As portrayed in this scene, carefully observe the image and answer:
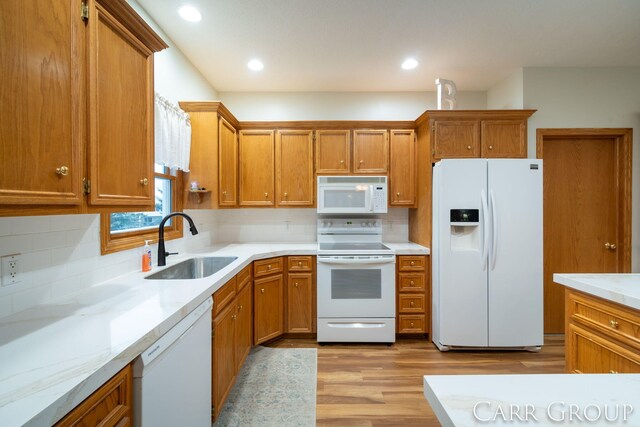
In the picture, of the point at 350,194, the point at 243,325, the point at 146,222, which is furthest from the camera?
the point at 350,194

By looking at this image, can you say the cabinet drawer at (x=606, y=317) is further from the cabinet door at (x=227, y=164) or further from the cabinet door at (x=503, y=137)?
the cabinet door at (x=227, y=164)

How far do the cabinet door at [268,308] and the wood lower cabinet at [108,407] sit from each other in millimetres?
1685

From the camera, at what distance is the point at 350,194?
3033 millimetres

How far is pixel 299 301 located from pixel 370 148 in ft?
6.08

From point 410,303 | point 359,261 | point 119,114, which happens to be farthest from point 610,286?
point 119,114

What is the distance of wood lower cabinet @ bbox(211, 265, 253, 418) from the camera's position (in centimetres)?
162

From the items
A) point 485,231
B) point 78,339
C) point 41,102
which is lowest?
point 78,339

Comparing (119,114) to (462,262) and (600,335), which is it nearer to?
(600,335)

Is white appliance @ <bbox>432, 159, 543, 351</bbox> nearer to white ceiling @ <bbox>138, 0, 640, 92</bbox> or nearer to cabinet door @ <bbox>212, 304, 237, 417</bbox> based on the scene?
white ceiling @ <bbox>138, 0, 640, 92</bbox>

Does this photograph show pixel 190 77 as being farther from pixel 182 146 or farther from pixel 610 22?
pixel 610 22

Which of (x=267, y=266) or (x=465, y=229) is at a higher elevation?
(x=465, y=229)

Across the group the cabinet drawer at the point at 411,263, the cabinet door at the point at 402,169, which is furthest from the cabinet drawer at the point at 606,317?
the cabinet door at the point at 402,169

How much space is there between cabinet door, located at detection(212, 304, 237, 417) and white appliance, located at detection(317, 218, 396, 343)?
1.03m

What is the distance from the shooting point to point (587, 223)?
9.49 feet
